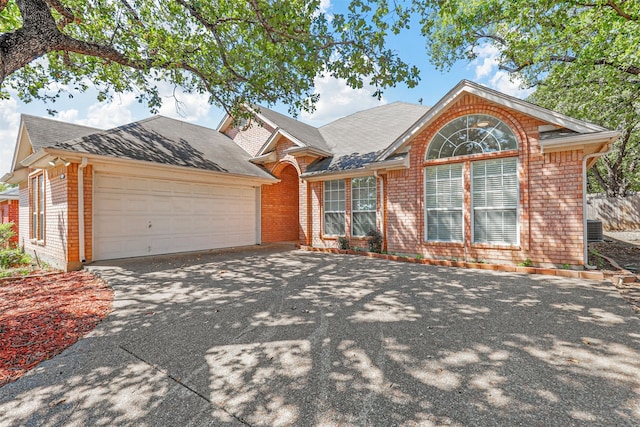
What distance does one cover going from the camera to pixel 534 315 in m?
4.23

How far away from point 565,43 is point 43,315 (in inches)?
556

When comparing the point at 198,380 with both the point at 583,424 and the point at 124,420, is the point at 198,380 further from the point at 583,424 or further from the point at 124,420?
the point at 583,424

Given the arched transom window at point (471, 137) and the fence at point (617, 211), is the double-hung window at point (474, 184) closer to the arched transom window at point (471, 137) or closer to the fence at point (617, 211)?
the arched transom window at point (471, 137)

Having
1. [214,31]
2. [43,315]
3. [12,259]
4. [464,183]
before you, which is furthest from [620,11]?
[12,259]

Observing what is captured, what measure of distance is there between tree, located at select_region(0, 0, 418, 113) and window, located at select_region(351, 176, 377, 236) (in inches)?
134

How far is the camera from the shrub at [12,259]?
8.96 metres

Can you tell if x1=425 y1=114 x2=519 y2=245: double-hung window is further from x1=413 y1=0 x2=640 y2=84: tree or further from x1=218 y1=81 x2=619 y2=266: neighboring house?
x1=413 y1=0 x2=640 y2=84: tree

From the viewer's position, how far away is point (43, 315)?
4.53 m

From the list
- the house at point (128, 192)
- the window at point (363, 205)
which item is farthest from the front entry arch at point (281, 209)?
the window at point (363, 205)

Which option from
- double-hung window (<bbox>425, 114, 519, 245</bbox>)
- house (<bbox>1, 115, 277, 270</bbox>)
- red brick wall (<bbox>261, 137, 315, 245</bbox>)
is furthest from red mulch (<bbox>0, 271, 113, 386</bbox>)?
double-hung window (<bbox>425, 114, 519, 245</bbox>)

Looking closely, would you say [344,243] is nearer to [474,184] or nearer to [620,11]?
[474,184]

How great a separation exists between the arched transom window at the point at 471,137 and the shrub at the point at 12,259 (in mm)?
13914

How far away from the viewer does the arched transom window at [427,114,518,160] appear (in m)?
7.53

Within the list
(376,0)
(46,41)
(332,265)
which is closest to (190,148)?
(46,41)
